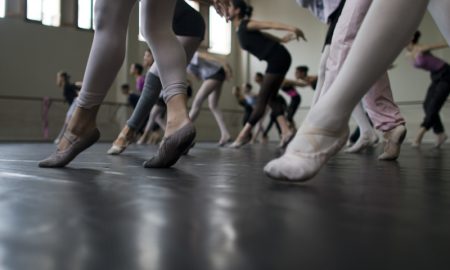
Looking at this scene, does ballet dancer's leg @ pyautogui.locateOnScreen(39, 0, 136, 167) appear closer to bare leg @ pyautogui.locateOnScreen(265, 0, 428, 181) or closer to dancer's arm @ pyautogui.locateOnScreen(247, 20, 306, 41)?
bare leg @ pyautogui.locateOnScreen(265, 0, 428, 181)

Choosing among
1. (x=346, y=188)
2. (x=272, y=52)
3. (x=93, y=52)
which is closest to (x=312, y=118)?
(x=346, y=188)

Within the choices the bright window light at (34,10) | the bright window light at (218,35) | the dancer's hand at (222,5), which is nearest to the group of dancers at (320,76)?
the dancer's hand at (222,5)

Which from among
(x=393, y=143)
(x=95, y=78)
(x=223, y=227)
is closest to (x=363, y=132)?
(x=393, y=143)

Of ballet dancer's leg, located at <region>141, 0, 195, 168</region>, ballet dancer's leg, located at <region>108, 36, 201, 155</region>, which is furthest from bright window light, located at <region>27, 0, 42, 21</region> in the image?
ballet dancer's leg, located at <region>141, 0, 195, 168</region>

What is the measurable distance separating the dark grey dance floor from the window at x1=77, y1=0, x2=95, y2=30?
321 inches

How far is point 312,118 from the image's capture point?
0.92 m

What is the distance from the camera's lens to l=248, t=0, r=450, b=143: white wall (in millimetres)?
8656

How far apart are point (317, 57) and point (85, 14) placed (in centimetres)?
480

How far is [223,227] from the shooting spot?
0.53 m

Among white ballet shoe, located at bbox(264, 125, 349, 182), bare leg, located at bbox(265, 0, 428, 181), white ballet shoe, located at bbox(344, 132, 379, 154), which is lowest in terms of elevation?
white ballet shoe, located at bbox(344, 132, 379, 154)

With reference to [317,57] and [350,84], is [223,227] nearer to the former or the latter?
[350,84]

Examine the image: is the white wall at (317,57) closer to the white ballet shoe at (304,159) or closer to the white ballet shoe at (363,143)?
the white ballet shoe at (363,143)

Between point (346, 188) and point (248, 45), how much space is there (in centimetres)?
312

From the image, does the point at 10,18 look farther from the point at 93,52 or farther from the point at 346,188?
the point at 346,188
